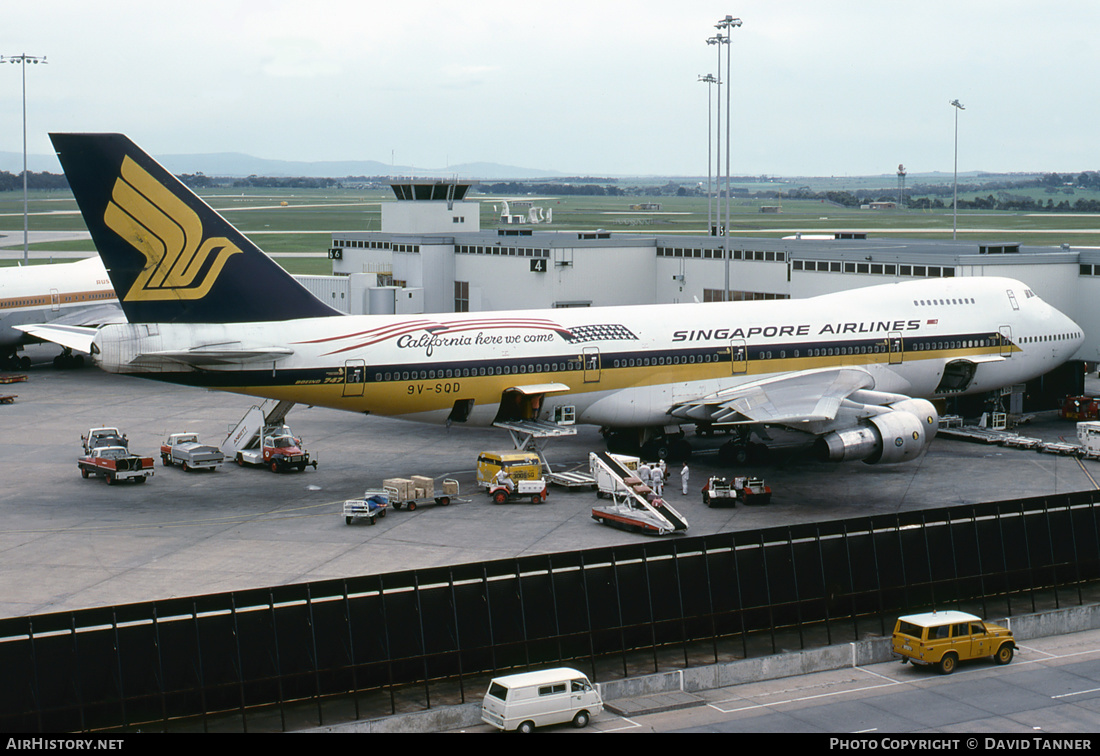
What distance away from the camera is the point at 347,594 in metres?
26.9

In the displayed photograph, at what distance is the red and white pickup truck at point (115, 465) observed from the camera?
45969 millimetres

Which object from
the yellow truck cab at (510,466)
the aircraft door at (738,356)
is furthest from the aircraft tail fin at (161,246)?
the aircraft door at (738,356)

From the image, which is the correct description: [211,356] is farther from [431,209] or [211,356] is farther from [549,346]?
[431,209]

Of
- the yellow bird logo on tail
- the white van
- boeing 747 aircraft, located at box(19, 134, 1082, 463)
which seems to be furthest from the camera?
boeing 747 aircraft, located at box(19, 134, 1082, 463)

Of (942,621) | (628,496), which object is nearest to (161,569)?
(628,496)

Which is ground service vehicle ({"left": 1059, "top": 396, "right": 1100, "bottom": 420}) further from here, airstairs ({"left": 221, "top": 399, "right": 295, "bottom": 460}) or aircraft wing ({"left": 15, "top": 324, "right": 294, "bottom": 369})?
aircraft wing ({"left": 15, "top": 324, "right": 294, "bottom": 369})

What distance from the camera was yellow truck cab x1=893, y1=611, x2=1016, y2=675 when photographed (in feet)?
94.6

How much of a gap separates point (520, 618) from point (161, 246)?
66.7 feet

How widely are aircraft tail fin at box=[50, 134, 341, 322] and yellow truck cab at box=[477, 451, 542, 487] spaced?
8.99m

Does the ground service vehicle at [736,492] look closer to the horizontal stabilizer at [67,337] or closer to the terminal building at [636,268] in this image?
the terminal building at [636,268]

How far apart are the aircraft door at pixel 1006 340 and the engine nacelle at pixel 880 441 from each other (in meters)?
12.6

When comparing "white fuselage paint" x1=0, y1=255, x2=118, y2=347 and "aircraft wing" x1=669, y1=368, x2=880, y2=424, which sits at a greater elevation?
"white fuselage paint" x1=0, y1=255, x2=118, y2=347

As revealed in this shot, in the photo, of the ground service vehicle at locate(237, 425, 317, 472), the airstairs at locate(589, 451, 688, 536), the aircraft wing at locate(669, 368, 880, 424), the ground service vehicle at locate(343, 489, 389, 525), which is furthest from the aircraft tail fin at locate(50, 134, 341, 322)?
the aircraft wing at locate(669, 368, 880, 424)

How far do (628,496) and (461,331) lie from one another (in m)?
9.88
